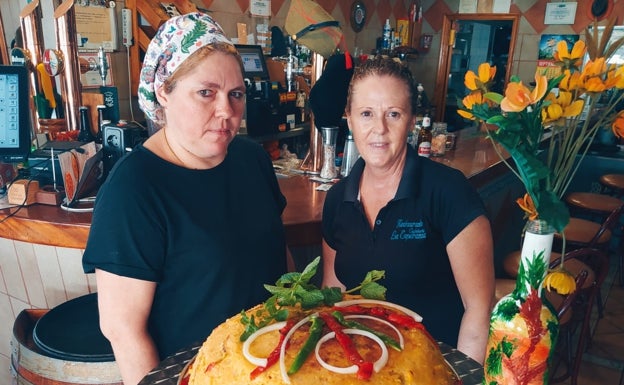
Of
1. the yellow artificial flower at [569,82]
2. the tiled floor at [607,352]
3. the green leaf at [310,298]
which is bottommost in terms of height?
the tiled floor at [607,352]

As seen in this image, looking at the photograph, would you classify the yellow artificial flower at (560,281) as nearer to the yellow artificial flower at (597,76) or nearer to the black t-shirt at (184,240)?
the yellow artificial flower at (597,76)

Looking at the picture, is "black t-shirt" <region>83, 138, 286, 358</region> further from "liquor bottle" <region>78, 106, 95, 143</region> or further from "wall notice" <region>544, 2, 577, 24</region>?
"wall notice" <region>544, 2, 577, 24</region>

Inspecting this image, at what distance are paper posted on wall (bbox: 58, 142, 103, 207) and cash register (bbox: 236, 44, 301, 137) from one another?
5.43 feet

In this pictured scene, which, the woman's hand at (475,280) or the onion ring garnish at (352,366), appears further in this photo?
the woman's hand at (475,280)

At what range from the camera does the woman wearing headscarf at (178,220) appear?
1.13m

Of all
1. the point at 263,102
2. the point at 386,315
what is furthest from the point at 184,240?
the point at 263,102

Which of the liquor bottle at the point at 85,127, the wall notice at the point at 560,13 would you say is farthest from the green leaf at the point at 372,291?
the wall notice at the point at 560,13

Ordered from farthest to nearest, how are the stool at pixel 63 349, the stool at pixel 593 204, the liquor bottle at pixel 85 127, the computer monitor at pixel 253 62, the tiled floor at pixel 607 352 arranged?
the computer monitor at pixel 253 62 < the stool at pixel 593 204 < the tiled floor at pixel 607 352 < the liquor bottle at pixel 85 127 < the stool at pixel 63 349

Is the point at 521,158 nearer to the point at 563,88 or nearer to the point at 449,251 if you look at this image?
the point at 563,88

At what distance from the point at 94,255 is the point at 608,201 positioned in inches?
164

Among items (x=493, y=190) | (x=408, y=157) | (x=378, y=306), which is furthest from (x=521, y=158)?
(x=493, y=190)

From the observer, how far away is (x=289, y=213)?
1.89m

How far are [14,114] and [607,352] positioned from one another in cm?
363

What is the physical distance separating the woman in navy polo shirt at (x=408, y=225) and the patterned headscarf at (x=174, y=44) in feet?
1.80
